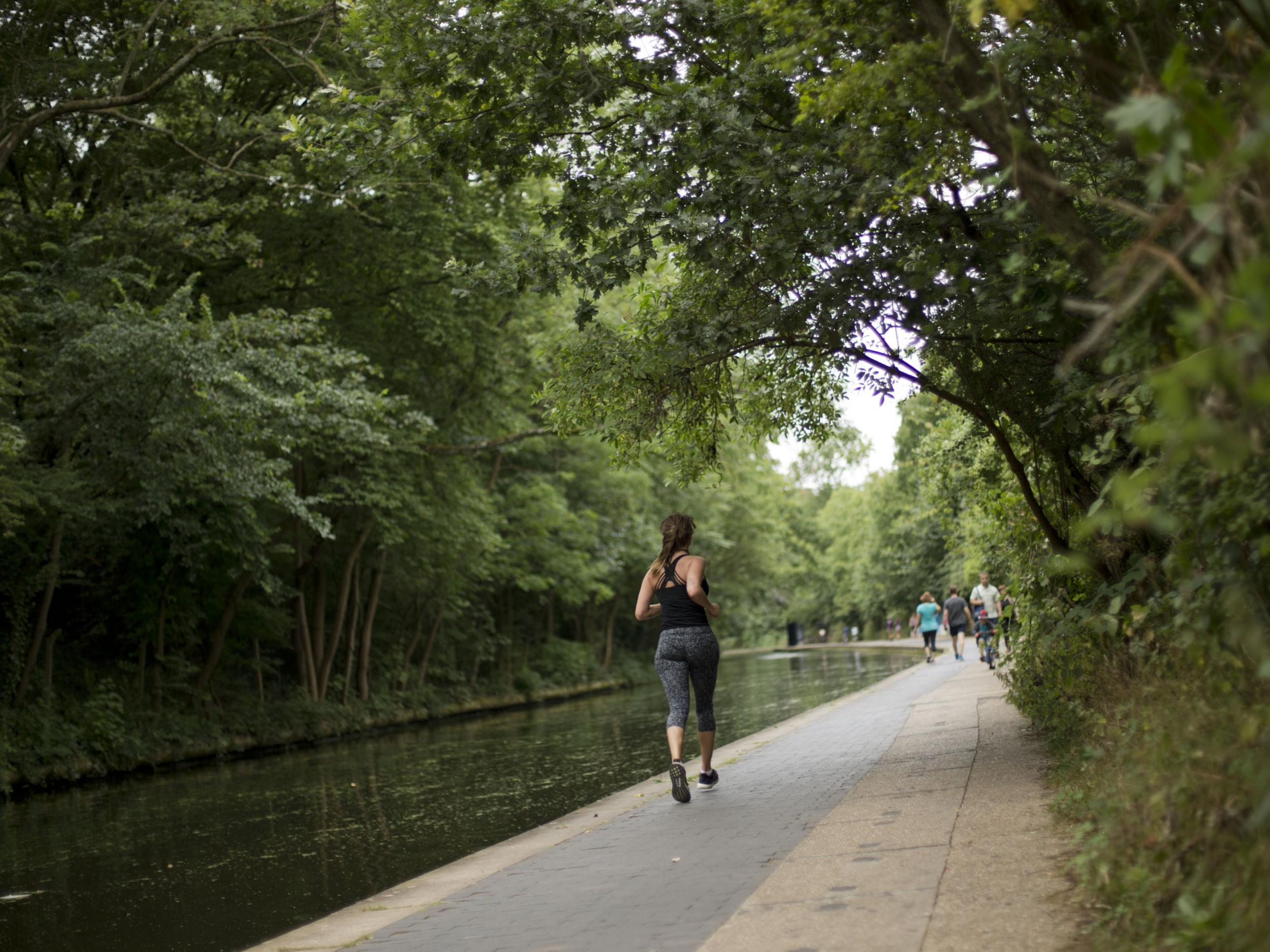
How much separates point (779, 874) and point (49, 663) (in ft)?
57.6

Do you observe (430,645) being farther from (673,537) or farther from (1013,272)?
(1013,272)

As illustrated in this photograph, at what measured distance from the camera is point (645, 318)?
9531 mm

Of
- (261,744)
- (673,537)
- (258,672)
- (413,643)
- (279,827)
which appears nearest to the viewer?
(673,537)

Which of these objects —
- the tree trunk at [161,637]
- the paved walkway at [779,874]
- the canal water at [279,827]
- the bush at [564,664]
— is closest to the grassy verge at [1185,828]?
the paved walkway at [779,874]

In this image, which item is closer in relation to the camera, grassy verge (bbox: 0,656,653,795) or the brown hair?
the brown hair

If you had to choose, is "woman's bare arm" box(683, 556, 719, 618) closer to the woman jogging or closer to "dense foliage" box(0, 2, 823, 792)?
the woman jogging

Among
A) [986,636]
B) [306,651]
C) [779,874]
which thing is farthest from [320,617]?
[779,874]

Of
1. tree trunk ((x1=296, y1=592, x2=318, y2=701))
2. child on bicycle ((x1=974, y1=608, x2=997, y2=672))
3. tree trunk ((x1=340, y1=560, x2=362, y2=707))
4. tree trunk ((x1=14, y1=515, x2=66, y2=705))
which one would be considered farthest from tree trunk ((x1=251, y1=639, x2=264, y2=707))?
child on bicycle ((x1=974, y1=608, x2=997, y2=672))

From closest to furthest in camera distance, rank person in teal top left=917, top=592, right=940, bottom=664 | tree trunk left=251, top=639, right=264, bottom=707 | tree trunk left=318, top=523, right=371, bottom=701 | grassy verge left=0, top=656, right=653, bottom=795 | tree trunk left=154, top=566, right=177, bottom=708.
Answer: grassy verge left=0, top=656, right=653, bottom=795 → tree trunk left=154, top=566, right=177, bottom=708 → tree trunk left=251, top=639, right=264, bottom=707 → tree trunk left=318, top=523, right=371, bottom=701 → person in teal top left=917, top=592, right=940, bottom=664

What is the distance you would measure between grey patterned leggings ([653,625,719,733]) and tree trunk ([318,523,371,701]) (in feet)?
62.6

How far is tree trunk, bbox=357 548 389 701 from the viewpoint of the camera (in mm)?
28797

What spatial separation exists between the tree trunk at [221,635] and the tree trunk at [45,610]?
437 centimetres

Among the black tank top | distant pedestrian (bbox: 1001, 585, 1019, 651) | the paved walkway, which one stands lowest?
the paved walkway

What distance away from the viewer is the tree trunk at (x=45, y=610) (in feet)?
60.7
